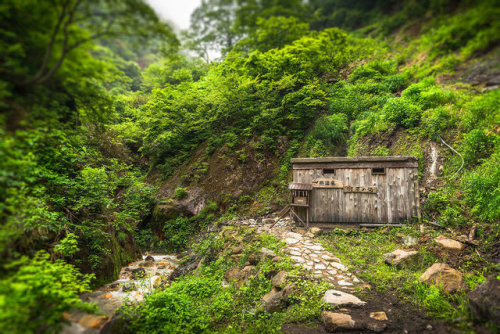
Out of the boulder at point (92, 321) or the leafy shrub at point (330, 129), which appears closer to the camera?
the boulder at point (92, 321)

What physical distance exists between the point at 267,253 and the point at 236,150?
7201 millimetres

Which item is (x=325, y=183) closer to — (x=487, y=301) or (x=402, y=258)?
(x=402, y=258)

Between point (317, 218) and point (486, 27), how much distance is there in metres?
7.13

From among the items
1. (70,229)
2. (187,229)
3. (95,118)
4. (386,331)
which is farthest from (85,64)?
(187,229)

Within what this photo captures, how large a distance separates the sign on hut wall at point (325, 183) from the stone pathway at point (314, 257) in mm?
1833

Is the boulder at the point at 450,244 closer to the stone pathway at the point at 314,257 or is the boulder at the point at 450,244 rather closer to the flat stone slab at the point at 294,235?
the stone pathway at the point at 314,257

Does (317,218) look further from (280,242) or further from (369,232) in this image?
(280,242)

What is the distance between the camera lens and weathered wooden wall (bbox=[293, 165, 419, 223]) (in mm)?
7609

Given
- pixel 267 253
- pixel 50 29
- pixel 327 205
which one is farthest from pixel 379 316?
pixel 50 29

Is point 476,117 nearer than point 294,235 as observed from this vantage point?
Yes

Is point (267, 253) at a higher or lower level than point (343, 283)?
higher

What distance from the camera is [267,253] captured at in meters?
6.14

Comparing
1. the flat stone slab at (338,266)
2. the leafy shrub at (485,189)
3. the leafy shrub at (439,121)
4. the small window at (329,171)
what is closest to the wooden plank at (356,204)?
the small window at (329,171)

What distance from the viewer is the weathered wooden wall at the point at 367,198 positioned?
7609mm
